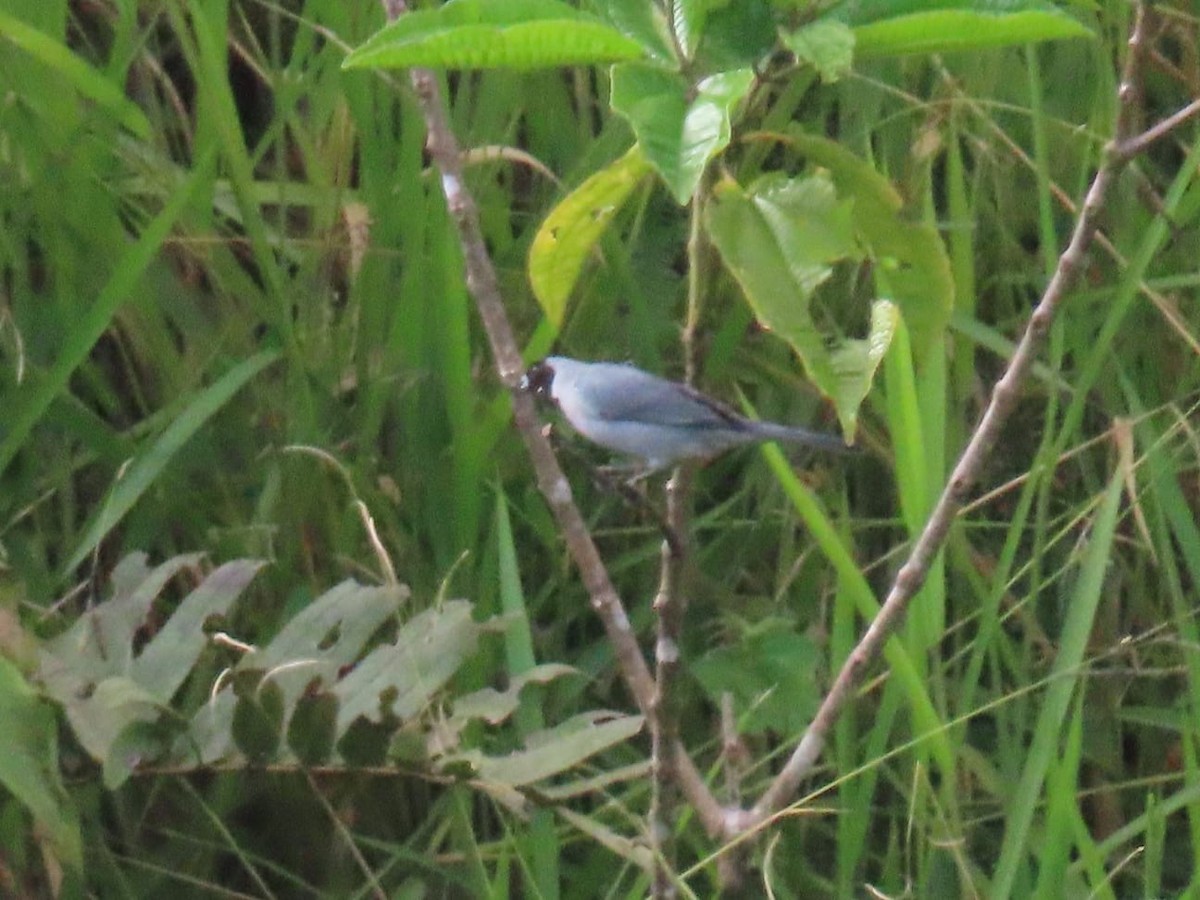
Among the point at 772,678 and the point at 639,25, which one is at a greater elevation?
the point at 639,25

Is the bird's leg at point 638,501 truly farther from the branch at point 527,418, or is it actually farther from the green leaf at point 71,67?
the green leaf at point 71,67

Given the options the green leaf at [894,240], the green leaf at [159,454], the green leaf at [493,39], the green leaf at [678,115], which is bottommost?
the green leaf at [159,454]

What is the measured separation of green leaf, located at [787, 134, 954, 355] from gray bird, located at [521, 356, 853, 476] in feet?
1.11

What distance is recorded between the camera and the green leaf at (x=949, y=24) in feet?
2.99

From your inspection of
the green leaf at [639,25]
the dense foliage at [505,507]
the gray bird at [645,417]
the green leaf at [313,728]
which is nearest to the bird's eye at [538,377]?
the gray bird at [645,417]

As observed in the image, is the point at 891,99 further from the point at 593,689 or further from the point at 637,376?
the point at 593,689

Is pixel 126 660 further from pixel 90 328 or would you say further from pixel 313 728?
pixel 90 328

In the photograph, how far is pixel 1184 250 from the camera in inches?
76.6

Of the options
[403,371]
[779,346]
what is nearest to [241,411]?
[403,371]

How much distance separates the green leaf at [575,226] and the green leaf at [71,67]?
76 cm

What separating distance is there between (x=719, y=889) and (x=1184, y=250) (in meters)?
1.05

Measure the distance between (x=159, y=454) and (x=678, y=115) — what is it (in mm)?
944

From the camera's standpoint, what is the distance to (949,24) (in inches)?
36.4

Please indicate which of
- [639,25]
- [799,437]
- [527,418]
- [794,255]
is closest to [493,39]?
[639,25]
